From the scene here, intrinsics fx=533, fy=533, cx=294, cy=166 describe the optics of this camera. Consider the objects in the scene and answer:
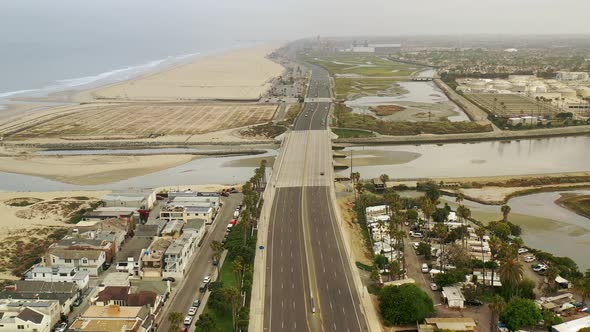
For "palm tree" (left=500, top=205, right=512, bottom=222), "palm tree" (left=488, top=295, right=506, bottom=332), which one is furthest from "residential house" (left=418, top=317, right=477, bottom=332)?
"palm tree" (left=500, top=205, right=512, bottom=222)

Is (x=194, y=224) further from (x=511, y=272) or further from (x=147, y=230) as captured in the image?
(x=511, y=272)

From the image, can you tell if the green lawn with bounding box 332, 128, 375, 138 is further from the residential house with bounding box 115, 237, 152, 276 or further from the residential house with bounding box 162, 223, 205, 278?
the residential house with bounding box 115, 237, 152, 276

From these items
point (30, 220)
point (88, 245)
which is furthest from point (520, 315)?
point (30, 220)

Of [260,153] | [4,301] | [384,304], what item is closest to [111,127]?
[260,153]

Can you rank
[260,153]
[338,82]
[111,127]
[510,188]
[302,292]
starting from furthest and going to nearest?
[338,82] → [111,127] → [260,153] → [510,188] → [302,292]

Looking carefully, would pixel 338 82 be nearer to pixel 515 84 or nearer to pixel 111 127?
pixel 515 84
